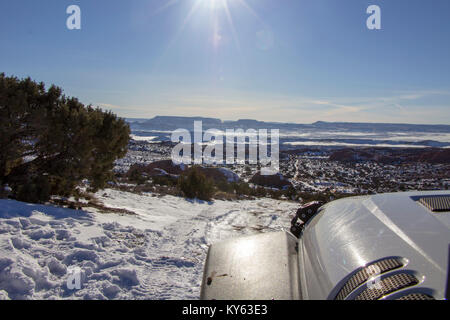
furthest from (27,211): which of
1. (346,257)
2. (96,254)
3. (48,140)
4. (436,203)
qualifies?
(436,203)

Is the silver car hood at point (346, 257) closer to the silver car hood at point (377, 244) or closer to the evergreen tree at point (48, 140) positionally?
the silver car hood at point (377, 244)

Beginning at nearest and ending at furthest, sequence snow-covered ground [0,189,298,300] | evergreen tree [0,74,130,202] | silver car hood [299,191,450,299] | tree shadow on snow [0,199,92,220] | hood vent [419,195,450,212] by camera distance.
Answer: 1. silver car hood [299,191,450,299]
2. hood vent [419,195,450,212]
3. snow-covered ground [0,189,298,300]
4. tree shadow on snow [0,199,92,220]
5. evergreen tree [0,74,130,202]

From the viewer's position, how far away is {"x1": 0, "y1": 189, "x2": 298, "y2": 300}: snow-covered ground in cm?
256

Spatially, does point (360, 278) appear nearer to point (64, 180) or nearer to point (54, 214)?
point (54, 214)

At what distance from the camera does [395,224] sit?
1.38 m

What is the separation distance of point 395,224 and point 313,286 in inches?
19.2

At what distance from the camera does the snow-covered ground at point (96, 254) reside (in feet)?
8.40

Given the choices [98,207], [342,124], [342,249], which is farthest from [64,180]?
[342,124]

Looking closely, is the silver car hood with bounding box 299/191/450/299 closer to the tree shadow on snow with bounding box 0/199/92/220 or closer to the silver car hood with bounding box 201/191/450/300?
the silver car hood with bounding box 201/191/450/300

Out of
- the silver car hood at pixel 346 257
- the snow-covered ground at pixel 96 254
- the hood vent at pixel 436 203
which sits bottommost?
the snow-covered ground at pixel 96 254

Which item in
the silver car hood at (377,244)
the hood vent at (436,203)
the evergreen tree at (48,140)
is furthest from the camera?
the evergreen tree at (48,140)

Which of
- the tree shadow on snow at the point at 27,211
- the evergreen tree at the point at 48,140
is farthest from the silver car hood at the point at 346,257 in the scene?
the evergreen tree at the point at 48,140

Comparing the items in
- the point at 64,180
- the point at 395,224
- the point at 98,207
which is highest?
the point at 395,224

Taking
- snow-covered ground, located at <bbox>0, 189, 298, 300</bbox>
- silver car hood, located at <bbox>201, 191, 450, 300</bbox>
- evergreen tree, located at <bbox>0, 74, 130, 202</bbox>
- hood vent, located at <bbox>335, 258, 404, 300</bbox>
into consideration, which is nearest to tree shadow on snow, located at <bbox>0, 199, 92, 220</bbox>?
snow-covered ground, located at <bbox>0, 189, 298, 300</bbox>
